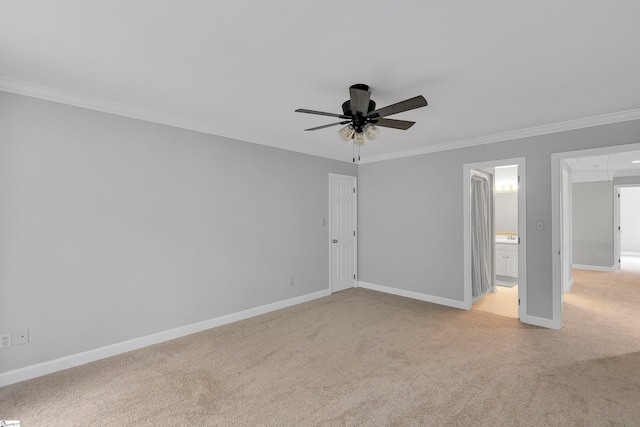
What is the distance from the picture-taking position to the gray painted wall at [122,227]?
261 cm

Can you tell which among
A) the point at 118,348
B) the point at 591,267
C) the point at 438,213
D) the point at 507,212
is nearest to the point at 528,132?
the point at 438,213

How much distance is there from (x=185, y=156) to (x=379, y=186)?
3321 mm

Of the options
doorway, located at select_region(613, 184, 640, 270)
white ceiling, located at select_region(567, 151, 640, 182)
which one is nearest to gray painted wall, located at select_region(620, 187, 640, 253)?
doorway, located at select_region(613, 184, 640, 270)

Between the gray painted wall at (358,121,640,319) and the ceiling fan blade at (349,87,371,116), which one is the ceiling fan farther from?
the gray painted wall at (358,121,640,319)

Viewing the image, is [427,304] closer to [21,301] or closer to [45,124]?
[21,301]

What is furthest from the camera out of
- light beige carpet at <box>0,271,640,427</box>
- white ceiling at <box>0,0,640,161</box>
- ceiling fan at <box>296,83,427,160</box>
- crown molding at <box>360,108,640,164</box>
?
crown molding at <box>360,108,640,164</box>

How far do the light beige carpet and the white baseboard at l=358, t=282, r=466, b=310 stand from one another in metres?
0.58

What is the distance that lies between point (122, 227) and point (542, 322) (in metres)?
5.05

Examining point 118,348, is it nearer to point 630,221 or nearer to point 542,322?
point 542,322

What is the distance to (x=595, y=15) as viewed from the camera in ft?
5.49

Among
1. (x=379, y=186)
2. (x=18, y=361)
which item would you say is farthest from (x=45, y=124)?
(x=379, y=186)

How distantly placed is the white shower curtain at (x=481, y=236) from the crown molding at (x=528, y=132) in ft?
2.01

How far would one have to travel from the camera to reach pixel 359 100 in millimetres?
2451

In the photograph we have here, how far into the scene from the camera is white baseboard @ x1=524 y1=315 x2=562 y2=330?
3.72 m
